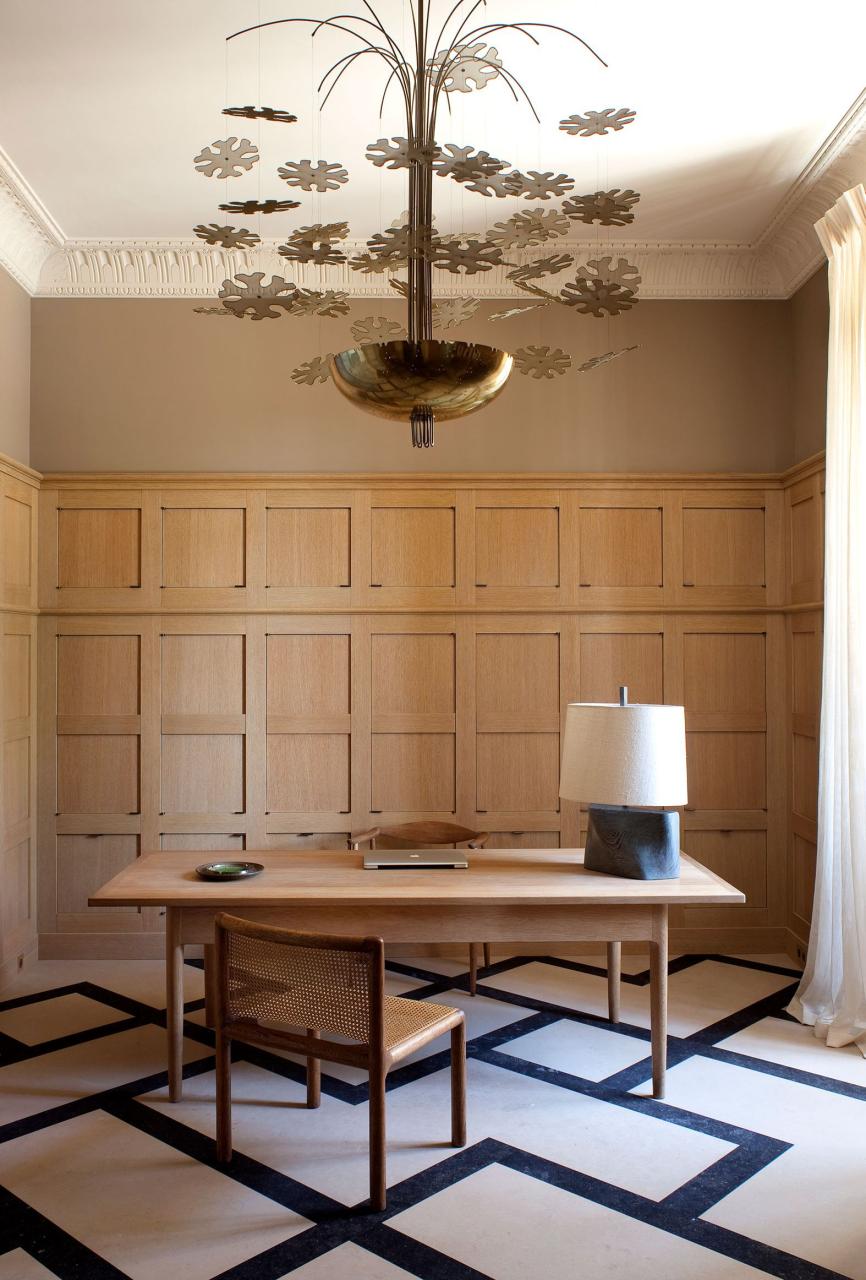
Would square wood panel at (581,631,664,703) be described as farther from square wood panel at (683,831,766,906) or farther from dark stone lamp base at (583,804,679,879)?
dark stone lamp base at (583,804,679,879)

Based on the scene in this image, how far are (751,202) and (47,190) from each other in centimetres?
297

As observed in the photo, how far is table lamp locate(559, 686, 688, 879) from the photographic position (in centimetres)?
329

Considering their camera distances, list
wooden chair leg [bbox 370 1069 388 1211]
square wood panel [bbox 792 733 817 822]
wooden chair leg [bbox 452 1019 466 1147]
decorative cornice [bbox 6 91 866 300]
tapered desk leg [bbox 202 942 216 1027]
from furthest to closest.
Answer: decorative cornice [bbox 6 91 866 300], square wood panel [bbox 792 733 817 822], tapered desk leg [bbox 202 942 216 1027], wooden chair leg [bbox 452 1019 466 1147], wooden chair leg [bbox 370 1069 388 1211]

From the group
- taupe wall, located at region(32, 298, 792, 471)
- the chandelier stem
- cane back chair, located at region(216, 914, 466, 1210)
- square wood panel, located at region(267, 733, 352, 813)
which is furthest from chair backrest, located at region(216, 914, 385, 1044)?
taupe wall, located at region(32, 298, 792, 471)

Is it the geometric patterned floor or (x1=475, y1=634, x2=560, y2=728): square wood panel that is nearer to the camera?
the geometric patterned floor

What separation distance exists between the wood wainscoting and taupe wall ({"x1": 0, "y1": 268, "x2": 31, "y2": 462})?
0.31m

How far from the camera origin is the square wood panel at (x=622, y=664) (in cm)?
501

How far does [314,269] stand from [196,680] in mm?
2046

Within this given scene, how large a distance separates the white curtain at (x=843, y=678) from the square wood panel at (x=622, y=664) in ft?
3.35

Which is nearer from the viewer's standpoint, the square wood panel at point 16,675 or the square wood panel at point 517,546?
the square wood panel at point 16,675

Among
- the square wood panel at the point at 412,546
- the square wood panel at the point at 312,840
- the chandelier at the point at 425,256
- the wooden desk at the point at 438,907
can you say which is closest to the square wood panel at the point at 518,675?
the square wood panel at the point at 412,546

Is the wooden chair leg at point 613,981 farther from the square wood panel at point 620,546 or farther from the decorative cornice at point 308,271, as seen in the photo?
the decorative cornice at point 308,271

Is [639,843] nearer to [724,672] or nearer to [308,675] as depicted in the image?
[724,672]

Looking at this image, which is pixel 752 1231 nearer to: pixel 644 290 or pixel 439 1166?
pixel 439 1166
